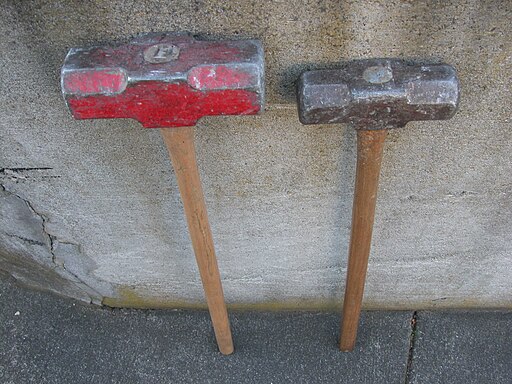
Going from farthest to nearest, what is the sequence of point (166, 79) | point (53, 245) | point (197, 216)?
point (53, 245)
point (197, 216)
point (166, 79)

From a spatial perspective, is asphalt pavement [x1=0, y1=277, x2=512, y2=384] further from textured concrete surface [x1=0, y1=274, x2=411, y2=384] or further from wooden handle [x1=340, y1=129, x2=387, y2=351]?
wooden handle [x1=340, y1=129, x2=387, y2=351]

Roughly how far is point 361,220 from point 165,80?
0.64 metres

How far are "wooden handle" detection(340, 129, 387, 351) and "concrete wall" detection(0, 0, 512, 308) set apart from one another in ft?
0.38

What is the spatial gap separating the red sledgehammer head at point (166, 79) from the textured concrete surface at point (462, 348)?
1202 mm

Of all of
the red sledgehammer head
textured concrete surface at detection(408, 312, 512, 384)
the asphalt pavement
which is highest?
the red sledgehammer head

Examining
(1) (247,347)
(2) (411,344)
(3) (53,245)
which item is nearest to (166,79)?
(3) (53,245)

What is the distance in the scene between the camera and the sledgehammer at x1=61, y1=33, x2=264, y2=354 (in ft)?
3.29

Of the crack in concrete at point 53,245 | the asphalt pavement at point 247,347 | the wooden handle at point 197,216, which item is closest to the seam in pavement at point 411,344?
the asphalt pavement at point 247,347

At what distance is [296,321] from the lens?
1894 mm

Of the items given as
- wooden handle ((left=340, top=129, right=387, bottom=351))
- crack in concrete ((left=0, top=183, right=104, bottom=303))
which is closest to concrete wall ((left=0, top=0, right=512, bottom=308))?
crack in concrete ((left=0, top=183, right=104, bottom=303))

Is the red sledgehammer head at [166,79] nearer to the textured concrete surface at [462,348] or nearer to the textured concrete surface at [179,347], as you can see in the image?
the textured concrete surface at [179,347]

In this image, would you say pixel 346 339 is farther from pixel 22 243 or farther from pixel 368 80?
pixel 22 243

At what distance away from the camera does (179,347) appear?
6.04 ft

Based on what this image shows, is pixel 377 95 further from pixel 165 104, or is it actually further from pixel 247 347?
pixel 247 347
